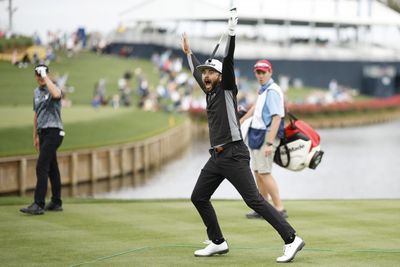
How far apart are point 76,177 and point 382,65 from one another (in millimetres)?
59719

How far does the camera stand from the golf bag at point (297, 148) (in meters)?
13.2

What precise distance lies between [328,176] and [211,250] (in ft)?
81.3

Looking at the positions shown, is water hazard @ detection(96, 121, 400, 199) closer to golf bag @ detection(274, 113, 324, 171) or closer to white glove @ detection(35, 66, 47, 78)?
golf bag @ detection(274, 113, 324, 171)

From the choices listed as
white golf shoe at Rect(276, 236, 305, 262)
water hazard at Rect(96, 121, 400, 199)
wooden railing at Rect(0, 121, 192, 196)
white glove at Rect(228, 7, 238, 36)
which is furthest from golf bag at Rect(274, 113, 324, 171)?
wooden railing at Rect(0, 121, 192, 196)

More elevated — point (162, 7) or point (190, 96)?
point (162, 7)

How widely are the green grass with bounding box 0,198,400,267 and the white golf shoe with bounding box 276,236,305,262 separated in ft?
0.28

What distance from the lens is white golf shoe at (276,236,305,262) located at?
9297mm

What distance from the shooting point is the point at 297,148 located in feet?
43.4

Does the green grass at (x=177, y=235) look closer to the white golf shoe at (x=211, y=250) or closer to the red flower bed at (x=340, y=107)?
the white golf shoe at (x=211, y=250)

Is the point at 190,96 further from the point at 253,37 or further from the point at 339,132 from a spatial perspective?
the point at 253,37

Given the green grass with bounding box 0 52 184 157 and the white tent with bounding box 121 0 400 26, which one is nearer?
the green grass with bounding box 0 52 184 157

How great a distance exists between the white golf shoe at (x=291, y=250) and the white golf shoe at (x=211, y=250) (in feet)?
2.24

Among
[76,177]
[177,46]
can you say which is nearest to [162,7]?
[177,46]

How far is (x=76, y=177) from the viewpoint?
26656 millimetres
